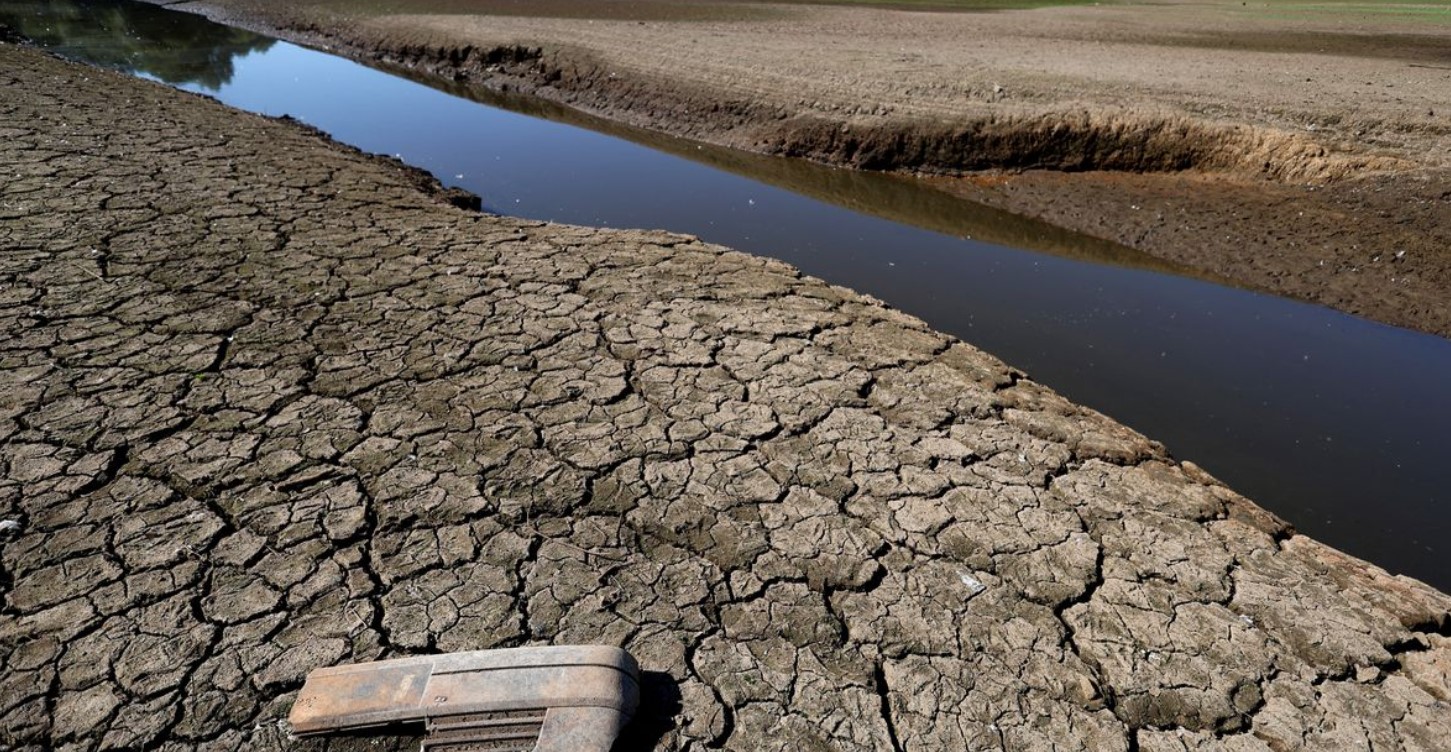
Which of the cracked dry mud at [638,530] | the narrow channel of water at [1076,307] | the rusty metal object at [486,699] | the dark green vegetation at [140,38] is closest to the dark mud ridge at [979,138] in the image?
the narrow channel of water at [1076,307]

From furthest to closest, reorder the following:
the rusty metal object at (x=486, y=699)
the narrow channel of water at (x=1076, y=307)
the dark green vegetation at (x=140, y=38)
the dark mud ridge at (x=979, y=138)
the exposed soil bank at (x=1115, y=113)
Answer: the dark green vegetation at (x=140, y=38) → the dark mud ridge at (x=979, y=138) → the exposed soil bank at (x=1115, y=113) → the narrow channel of water at (x=1076, y=307) → the rusty metal object at (x=486, y=699)

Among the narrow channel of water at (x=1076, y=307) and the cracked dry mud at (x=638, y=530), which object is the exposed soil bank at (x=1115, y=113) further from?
the cracked dry mud at (x=638, y=530)

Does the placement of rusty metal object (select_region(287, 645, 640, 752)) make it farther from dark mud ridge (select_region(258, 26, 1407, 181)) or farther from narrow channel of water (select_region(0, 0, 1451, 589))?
dark mud ridge (select_region(258, 26, 1407, 181))

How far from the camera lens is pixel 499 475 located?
3248mm

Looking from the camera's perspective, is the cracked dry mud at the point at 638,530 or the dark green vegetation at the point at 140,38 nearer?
the cracked dry mud at the point at 638,530

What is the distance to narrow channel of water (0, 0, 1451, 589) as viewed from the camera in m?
4.57

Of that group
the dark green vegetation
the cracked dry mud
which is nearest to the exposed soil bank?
the dark green vegetation

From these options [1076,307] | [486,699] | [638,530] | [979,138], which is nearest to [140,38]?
[979,138]

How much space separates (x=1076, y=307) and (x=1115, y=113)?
12.5ft

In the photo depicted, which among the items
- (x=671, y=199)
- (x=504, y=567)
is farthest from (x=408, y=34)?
(x=504, y=567)

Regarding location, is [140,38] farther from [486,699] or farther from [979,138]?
[486,699]

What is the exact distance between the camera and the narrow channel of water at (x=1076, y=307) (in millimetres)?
4574

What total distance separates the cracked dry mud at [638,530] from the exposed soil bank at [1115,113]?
14.6 ft

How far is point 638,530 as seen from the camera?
9.89ft
